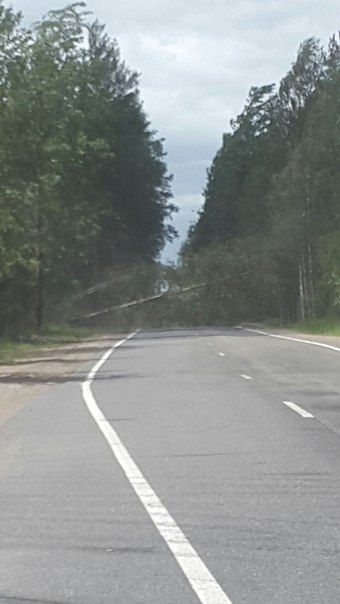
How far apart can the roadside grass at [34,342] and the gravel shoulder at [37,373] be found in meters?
0.62

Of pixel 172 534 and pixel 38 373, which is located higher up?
pixel 38 373

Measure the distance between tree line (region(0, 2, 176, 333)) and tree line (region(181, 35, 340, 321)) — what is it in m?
5.50

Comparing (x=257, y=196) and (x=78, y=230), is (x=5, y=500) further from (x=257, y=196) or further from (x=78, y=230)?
(x=257, y=196)

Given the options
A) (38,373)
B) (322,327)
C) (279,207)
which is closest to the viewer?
(38,373)

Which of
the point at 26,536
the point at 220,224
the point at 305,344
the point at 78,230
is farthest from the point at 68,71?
the point at 220,224

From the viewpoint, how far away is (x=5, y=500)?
11.2 meters

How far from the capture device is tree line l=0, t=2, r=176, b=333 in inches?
1374

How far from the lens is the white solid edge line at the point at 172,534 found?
7793mm

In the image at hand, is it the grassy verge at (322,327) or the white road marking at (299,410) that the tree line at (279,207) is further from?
the white road marking at (299,410)

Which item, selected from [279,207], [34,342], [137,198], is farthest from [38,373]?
[137,198]

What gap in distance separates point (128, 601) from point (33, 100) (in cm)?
3051

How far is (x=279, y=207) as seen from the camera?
2761 inches

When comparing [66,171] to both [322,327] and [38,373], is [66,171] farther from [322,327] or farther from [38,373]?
[38,373]

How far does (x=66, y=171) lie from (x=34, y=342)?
859cm
